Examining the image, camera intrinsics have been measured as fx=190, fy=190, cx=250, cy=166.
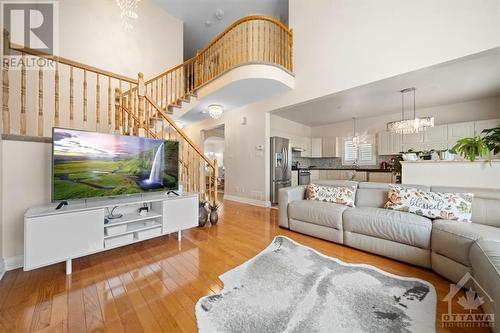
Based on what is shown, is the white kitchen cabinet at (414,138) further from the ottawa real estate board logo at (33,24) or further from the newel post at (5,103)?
the ottawa real estate board logo at (33,24)

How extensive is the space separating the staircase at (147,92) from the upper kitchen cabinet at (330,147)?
3.33 metres

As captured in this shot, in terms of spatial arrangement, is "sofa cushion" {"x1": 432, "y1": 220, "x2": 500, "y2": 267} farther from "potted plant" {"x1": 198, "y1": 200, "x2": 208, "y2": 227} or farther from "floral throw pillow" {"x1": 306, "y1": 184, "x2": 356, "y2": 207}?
"potted plant" {"x1": 198, "y1": 200, "x2": 208, "y2": 227}

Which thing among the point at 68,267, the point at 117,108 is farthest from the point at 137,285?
the point at 117,108

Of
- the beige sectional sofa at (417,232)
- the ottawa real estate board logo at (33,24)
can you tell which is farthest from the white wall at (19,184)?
the beige sectional sofa at (417,232)

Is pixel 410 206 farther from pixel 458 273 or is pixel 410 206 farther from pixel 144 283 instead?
pixel 144 283

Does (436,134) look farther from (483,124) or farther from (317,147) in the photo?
(317,147)

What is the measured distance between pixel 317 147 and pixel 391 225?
4.85 meters

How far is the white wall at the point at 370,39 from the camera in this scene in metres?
2.27

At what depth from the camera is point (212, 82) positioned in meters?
4.16

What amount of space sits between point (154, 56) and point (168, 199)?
177 inches

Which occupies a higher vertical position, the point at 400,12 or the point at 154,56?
the point at 154,56

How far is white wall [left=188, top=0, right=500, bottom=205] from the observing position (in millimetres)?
2270

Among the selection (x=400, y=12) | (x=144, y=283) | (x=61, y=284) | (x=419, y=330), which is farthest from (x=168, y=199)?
(x=400, y=12)

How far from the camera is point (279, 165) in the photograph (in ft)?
16.1
